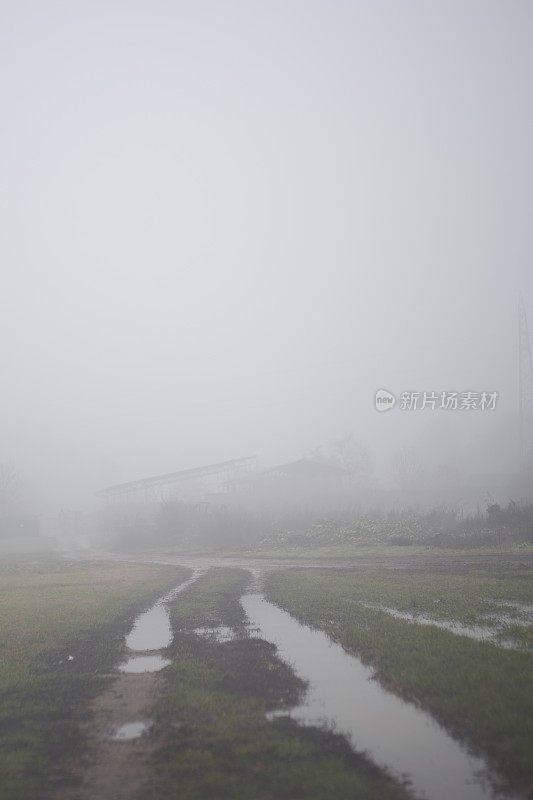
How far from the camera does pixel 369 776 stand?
818cm

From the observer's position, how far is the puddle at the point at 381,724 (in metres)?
8.09

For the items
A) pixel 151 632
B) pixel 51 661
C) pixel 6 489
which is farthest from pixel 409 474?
pixel 51 661

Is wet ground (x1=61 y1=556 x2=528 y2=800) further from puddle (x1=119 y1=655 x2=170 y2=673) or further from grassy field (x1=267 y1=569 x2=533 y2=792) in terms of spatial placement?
grassy field (x1=267 y1=569 x2=533 y2=792)

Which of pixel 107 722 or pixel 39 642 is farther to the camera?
pixel 39 642

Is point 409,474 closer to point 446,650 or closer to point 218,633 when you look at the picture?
point 218,633

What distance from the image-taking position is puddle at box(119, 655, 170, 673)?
1523cm

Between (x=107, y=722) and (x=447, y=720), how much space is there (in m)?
8.01

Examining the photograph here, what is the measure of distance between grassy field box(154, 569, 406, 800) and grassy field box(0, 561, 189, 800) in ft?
7.44

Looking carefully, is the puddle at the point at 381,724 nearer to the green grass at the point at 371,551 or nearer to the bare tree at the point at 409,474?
the green grass at the point at 371,551

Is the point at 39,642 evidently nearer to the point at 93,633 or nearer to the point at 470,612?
the point at 93,633

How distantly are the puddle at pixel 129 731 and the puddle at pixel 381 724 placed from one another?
10.8 feet

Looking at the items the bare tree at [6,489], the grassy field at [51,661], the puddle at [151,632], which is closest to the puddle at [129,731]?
the grassy field at [51,661]

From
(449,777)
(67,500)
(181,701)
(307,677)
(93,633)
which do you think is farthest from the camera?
(67,500)

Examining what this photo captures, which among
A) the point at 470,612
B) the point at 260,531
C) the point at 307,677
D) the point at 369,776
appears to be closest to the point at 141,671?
the point at 307,677
